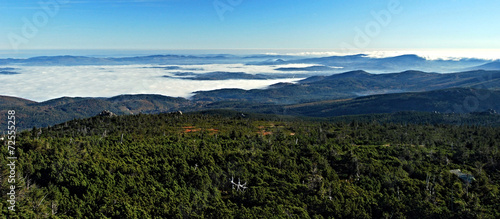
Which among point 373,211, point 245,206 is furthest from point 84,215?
point 373,211

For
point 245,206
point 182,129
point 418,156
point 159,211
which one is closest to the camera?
point 159,211

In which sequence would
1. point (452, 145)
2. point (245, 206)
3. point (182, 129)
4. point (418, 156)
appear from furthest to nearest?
point (182, 129) < point (452, 145) < point (418, 156) < point (245, 206)

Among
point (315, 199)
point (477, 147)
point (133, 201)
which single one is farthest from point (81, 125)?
→ point (477, 147)

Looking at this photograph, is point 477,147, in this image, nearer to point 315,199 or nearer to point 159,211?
point 315,199

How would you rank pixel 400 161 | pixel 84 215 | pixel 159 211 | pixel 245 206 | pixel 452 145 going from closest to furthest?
pixel 84 215 < pixel 159 211 < pixel 245 206 < pixel 400 161 < pixel 452 145

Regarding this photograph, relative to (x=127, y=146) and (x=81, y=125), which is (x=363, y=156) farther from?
(x=81, y=125)

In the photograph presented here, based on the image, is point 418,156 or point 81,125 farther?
point 81,125
